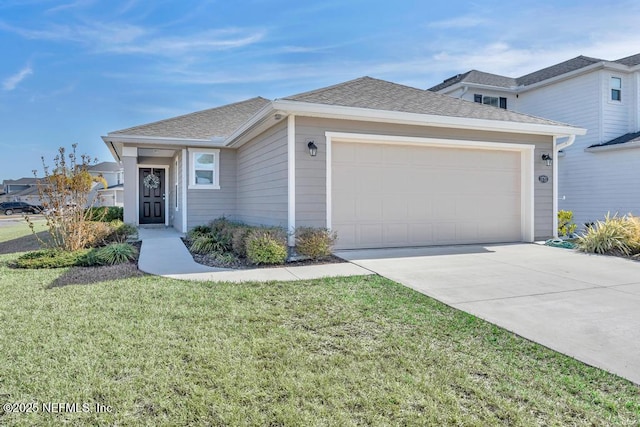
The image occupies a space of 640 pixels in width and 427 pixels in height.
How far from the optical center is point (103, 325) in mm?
3682

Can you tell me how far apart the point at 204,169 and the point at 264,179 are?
382cm

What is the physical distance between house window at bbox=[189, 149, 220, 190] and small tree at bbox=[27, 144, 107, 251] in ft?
13.0

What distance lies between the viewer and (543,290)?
16.4ft

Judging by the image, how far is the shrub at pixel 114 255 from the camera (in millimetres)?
6914

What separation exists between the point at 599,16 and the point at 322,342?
44.0ft

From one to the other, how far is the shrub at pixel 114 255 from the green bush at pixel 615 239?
9.25m

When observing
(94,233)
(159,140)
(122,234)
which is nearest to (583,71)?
(159,140)

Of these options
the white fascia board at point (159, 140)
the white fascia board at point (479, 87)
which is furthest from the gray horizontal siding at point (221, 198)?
the white fascia board at point (479, 87)

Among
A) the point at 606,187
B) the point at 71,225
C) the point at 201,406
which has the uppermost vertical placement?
the point at 606,187

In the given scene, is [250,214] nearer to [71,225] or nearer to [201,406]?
[71,225]

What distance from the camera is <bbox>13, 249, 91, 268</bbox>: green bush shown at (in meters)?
6.64

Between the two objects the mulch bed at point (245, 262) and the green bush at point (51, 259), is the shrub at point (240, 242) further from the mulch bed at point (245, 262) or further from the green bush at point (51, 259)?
the green bush at point (51, 259)

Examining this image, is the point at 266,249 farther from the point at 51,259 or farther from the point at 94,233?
the point at 94,233

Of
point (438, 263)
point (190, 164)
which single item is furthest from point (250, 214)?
point (438, 263)
